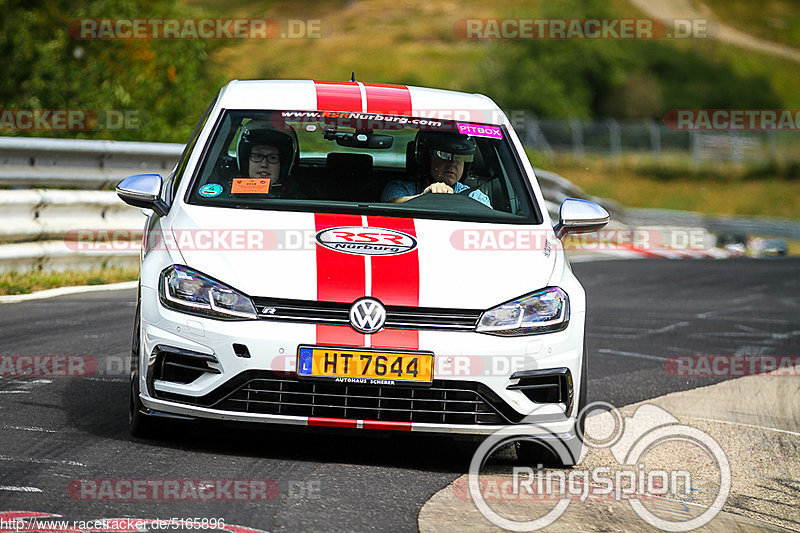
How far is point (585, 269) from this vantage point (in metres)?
15.4

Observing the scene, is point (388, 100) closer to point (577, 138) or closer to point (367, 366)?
point (367, 366)

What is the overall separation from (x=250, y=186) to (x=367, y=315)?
4.17ft

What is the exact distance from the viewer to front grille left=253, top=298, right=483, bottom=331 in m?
5.01

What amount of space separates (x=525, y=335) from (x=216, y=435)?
4.92 ft

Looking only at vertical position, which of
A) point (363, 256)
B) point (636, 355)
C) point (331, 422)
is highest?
point (363, 256)

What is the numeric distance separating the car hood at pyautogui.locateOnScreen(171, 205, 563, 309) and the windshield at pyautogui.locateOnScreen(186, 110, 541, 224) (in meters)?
0.21

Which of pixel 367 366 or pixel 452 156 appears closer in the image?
pixel 367 366

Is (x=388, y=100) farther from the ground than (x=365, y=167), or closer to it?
farther from the ground

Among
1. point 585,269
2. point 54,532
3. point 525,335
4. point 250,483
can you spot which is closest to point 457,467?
point 525,335

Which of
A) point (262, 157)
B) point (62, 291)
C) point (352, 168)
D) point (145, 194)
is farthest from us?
point (62, 291)

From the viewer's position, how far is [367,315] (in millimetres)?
5023

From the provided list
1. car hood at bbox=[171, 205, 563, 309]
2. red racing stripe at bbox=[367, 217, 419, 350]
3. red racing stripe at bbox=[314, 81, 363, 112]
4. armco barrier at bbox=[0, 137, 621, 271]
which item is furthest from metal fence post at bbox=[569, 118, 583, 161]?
red racing stripe at bbox=[367, 217, 419, 350]

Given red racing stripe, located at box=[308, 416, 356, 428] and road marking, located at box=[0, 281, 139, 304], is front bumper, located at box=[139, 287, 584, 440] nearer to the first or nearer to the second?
→ red racing stripe, located at box=[308, 416, 356, 428]

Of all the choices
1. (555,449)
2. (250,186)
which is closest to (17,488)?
(250,186)
